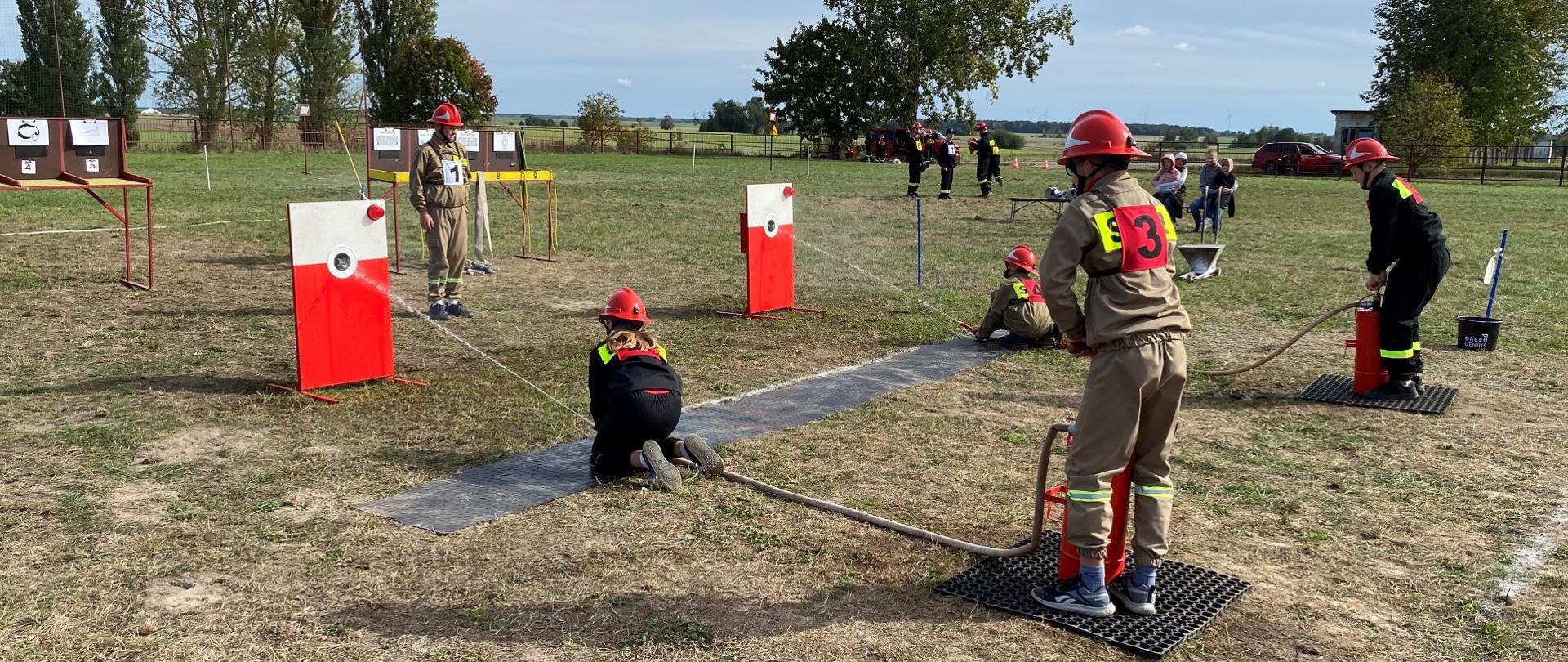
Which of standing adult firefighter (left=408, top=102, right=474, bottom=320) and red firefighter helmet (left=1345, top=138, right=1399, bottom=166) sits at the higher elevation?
red firefighter helmet (left=1345, top=138, right=1399, bottom=166)

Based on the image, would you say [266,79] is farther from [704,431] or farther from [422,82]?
[704,431]

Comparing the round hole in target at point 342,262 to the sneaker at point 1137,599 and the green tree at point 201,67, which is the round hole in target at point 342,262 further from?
the green tree at point 201,67

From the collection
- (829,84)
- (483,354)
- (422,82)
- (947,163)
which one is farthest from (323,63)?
(483,354)

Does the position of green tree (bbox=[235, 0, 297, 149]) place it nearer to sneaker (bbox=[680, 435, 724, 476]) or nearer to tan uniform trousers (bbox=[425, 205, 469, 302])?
tan uniform trousers (bbox=[425, 205, 469, 302])

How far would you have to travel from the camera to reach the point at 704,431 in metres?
7.18

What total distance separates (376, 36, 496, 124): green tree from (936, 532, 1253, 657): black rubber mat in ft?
163

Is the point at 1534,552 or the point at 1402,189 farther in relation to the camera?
the point at 1402,189

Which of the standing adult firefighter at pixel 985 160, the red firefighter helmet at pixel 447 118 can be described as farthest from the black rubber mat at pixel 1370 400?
the standing adult firefighter at pixel 985 160

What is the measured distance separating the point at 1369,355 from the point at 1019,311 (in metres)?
2.61

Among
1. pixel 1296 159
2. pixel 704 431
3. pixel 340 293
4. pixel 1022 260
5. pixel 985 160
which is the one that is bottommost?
pixel 704 431

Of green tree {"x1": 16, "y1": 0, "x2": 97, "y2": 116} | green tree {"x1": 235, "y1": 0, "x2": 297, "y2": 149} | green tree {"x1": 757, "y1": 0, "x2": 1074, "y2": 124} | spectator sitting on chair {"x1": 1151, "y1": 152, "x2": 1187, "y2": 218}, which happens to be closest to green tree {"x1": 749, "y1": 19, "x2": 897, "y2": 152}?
green tree {"x1": 757, "y1": 0, "x2": 1074, "y2": 124}

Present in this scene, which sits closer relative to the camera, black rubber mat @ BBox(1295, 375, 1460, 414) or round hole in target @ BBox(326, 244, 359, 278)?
round hole in target @ BBox(326, 244, 359, 278)

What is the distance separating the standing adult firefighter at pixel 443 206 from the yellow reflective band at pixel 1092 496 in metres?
7.39

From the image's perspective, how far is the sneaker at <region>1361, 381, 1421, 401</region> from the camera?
8117 millimetres
